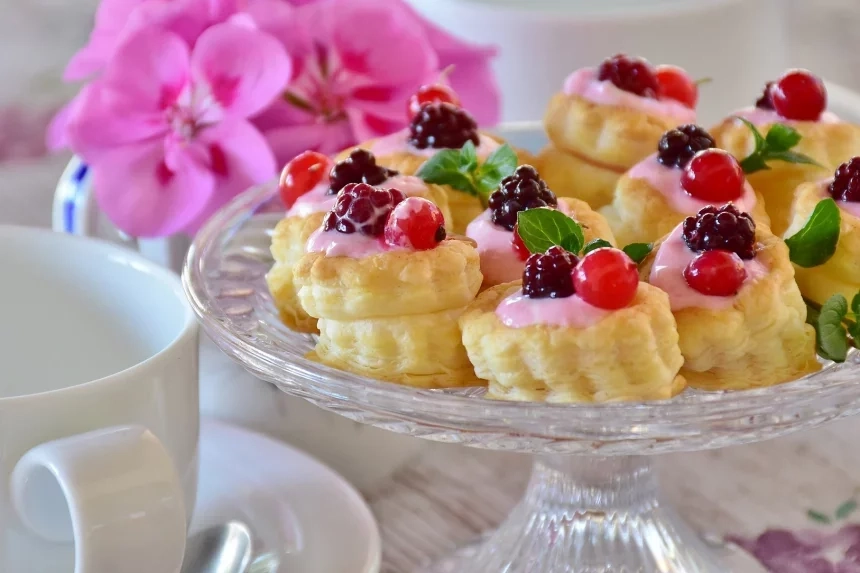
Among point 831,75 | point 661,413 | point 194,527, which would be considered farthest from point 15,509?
point 831,75

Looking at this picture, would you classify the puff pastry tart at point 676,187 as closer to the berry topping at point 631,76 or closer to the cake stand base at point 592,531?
the berry topping at point 631,76

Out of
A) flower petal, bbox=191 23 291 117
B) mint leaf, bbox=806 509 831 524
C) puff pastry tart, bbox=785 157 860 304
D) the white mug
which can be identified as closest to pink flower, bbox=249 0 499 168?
flower petal, bbox=191 23 291 117

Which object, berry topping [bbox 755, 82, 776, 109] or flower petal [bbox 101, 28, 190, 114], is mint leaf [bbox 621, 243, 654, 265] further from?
flower petal [bbox 101, 28, 190, 114]

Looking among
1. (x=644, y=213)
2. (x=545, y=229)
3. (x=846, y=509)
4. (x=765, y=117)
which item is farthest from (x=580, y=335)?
(x=846, y=509)

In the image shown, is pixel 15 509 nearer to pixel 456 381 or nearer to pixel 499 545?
pixel 456 381

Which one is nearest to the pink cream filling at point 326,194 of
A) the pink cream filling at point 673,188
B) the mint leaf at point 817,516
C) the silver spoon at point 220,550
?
the pink cream filling at point 673,188

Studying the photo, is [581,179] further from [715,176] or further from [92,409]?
[92,409]
